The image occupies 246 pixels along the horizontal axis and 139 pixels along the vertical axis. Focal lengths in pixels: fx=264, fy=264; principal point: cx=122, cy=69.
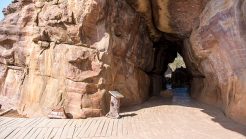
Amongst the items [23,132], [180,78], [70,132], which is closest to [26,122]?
[23,132]

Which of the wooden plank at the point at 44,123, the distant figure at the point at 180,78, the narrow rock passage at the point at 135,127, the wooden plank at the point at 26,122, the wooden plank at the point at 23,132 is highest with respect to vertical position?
the distant figure at the point at 180,78

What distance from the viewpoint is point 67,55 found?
9.87 m

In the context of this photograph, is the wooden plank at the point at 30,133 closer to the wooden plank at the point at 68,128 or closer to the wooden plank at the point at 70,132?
the wooden plank at the point at 68,128

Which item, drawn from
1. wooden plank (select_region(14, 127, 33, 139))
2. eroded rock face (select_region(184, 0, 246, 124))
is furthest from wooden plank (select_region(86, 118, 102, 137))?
eroded rock face (select_region(184, 0, 246, 124))

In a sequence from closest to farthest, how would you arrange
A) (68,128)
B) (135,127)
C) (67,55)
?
1. (68,128)
2. (135,127)
3. (67,55)

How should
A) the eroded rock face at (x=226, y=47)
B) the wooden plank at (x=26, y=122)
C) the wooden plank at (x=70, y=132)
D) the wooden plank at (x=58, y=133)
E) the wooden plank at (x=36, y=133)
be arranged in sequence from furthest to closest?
the eroded rock face at (x=226, y=47) → the wooden plank at (x=26, y=122) → the wooden plank at (x=70, y=132) → the wooden plank at (x=58, y=133) → the wooden plank at (x=36, y=133)

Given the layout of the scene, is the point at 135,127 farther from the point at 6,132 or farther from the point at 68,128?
the point at 6,132

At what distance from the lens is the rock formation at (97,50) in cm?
899

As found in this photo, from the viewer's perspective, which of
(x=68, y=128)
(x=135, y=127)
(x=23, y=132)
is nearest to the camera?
(x=23, y=132)

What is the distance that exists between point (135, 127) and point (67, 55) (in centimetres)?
388

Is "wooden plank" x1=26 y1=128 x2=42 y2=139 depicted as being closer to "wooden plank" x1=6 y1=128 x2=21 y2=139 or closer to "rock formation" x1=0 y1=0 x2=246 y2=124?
"wooden plank" x1=6 y1=128 x2=21 y2=139

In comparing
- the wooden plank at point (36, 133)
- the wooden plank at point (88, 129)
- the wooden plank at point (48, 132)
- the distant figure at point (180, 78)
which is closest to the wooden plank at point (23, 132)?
the wooden plank at point (36, 133)

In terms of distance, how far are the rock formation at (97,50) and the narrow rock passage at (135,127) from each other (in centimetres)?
91

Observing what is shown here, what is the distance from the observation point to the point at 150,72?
55.2ft
